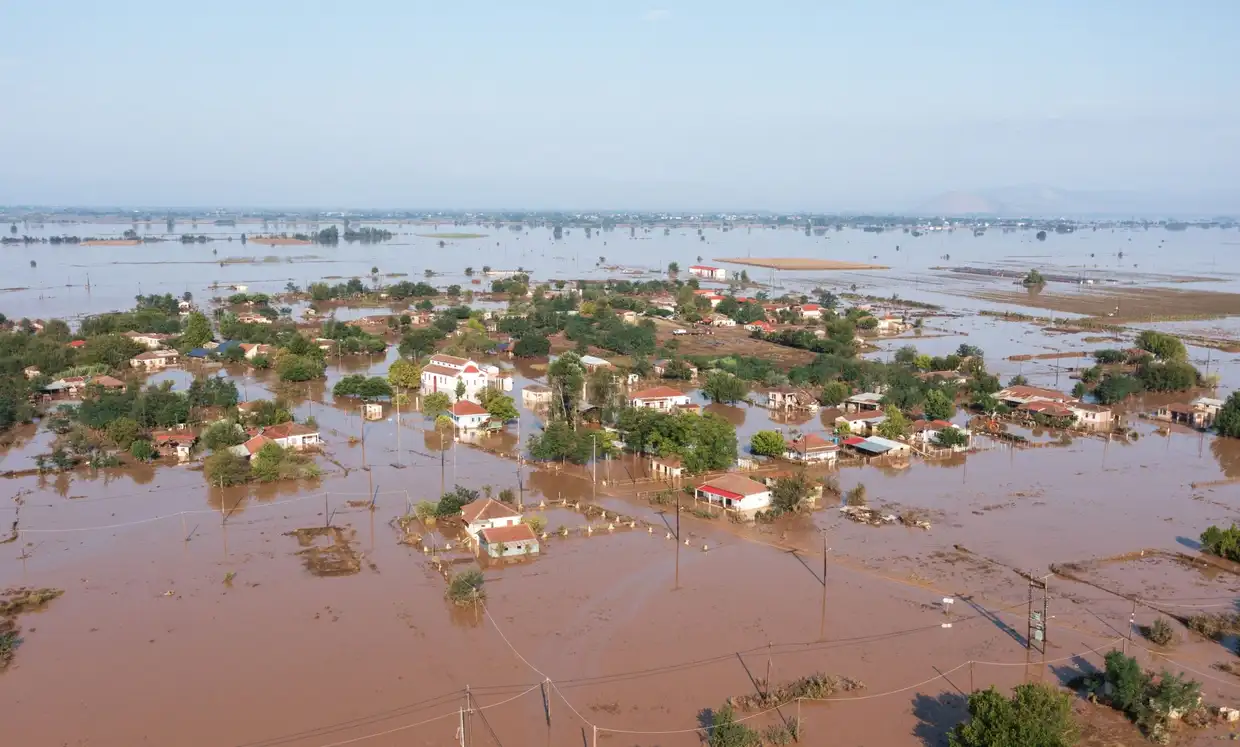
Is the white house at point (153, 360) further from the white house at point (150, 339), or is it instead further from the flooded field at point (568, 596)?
the flooded field at point (568, 596)

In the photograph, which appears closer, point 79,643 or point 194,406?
point 79,643

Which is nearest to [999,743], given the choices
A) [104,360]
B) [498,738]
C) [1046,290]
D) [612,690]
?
[612,690]

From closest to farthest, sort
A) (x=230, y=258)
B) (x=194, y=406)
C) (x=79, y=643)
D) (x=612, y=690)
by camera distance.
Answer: (x=612, y=690) → (x=79, y=643) → (x=194, y=406) → (x=230, y=258)

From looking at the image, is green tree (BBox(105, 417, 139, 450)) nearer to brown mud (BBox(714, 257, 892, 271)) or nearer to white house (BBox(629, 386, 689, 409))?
white house (BBox(629, 386, 689, 409))

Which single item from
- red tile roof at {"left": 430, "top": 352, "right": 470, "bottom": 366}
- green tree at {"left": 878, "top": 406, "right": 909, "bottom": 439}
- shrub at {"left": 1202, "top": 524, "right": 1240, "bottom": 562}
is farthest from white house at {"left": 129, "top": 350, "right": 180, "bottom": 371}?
shrub at {"left": 1202, "top": 524, "right": 1240, "bottom": 562}

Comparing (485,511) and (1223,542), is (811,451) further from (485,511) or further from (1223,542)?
(485,511)

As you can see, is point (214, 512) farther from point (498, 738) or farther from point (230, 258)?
point (230, 258)
